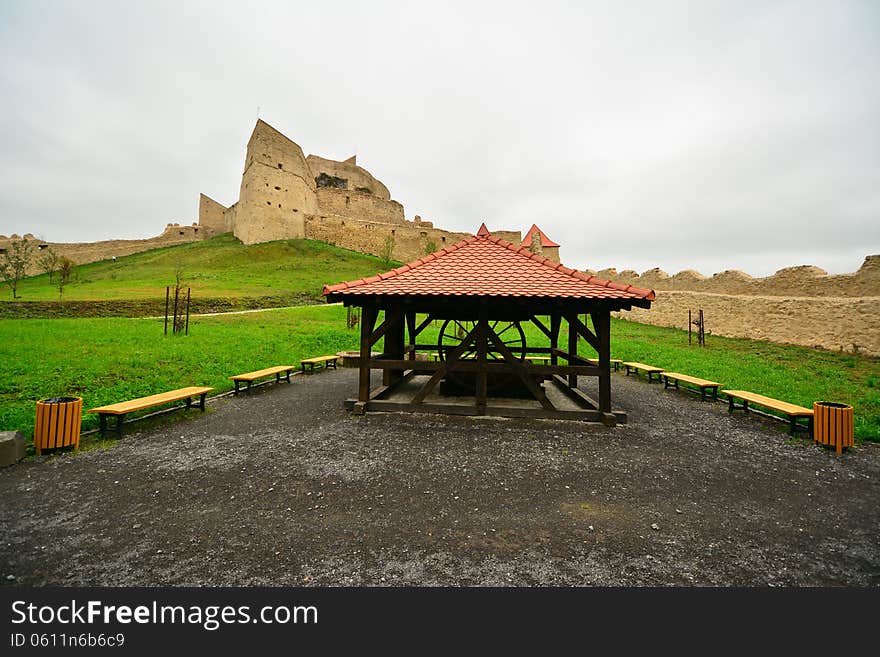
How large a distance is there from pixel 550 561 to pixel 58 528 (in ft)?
13.0

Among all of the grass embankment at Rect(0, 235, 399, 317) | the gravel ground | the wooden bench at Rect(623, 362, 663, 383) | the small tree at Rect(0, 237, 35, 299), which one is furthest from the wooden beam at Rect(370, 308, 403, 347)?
the small tree at Rect(0, 237, 35, 299)

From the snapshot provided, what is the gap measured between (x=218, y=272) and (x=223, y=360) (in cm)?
2716

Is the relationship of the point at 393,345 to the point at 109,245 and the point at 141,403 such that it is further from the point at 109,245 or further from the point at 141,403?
the point at 109,245

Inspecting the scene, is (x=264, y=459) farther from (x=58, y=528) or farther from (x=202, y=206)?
(x=202, y=206)

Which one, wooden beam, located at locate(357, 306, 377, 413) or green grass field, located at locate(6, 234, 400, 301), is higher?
green grass field, located at locate(6, 234, 400, 301)

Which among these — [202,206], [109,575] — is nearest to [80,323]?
[109,575]

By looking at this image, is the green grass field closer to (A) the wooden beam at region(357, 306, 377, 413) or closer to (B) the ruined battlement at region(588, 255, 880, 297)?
(A) the wooden beam at region(357, 306, 377, 413)

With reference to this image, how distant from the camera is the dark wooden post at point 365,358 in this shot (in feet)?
22.5

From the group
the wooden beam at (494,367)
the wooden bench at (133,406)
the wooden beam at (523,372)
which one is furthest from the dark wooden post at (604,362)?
the wooden bench at (133,406)

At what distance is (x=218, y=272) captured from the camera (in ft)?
112

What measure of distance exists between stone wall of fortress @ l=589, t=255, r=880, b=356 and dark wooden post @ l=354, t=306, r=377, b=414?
52.7 ft

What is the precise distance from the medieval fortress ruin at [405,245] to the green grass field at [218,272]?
3701mm

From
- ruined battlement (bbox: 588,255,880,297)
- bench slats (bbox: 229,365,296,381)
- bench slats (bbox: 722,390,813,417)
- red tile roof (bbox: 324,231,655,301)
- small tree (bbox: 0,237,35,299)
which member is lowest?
bench slats (bbox: 722,390,813,417)

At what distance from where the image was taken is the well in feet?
15.5
